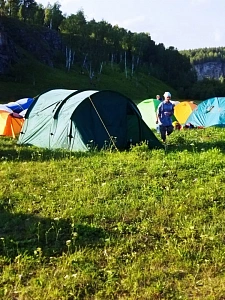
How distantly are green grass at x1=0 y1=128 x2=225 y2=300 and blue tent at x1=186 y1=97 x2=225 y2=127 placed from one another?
1031cm

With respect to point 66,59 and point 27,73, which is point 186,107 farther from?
point 66,59

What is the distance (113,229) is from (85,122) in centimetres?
701

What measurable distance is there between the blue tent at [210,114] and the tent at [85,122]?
295 inches

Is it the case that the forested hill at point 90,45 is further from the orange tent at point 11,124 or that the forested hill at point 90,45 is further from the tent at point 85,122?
the tent at point 85,122

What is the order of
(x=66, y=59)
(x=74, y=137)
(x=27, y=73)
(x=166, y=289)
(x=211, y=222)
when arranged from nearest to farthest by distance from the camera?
(x=166, y=289) → (x=211, y=222) → (x=74, y=137) → (x=27, y=73) → (x=66, y=59)

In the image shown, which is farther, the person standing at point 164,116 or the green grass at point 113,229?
the person standing at point 164,116

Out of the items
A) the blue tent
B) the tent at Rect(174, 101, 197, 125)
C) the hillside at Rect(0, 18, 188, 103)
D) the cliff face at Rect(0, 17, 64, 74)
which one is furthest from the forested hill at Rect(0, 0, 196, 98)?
the blue tent

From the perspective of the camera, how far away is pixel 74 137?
12719 mm

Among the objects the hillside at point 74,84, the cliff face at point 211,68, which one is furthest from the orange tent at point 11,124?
the cliff face at point 211,68

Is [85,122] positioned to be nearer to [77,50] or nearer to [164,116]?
[164,116]

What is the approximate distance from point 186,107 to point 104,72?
57947 mm

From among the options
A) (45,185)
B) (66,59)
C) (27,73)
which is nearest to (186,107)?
(45,185)

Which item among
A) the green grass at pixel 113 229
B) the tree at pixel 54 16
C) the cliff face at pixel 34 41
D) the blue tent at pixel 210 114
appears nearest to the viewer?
the green grass at pixel 113 229

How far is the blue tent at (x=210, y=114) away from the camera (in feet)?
66.1
